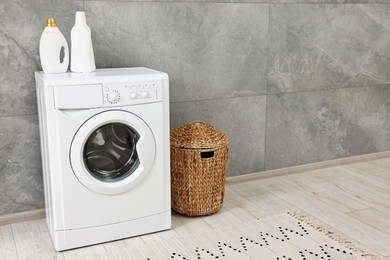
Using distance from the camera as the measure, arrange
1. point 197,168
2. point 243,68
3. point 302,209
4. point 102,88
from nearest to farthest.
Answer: point 102,88, point 197,168, point 302,209, point 243,68

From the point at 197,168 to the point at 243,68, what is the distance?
820 mm

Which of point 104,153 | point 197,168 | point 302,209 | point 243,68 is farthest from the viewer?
point 243,68

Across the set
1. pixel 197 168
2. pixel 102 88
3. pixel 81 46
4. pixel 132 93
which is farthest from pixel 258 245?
pixel 81 46

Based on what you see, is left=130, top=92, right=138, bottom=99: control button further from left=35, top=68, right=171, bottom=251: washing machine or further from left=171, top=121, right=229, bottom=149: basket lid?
left=171, top=121, right=229, bottom=149: basket lid

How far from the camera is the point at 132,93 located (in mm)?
2174

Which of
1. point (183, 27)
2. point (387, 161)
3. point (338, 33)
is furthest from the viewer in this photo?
point (387, 161)

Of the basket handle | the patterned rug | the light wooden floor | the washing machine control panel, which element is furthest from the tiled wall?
the patterned rug

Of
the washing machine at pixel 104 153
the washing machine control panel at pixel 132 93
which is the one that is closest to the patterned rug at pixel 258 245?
the washing machine at pixel 104 153

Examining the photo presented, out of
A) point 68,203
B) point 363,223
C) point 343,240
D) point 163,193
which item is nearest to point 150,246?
point 163,193

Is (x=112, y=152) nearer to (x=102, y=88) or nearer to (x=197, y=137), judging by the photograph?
(x=102, y=88)

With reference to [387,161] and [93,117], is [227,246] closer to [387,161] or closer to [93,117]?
[93,117]

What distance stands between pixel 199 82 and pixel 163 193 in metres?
0.80

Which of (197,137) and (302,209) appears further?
(302,209)

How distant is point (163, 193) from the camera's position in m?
2.36
